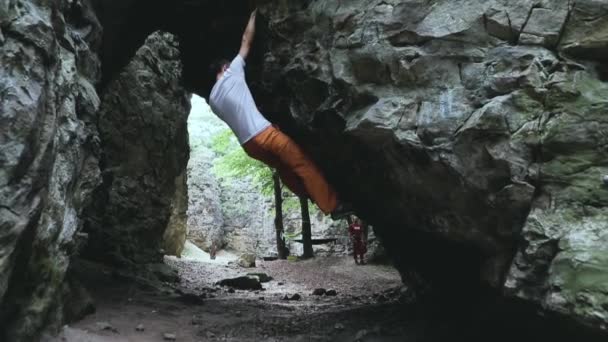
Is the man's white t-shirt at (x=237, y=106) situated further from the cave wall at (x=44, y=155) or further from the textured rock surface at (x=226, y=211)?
the textured rock surface at (x=226, y=211)

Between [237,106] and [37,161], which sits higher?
[237,106]

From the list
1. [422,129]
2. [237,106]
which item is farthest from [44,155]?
[422,129]

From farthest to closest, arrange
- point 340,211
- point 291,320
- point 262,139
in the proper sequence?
point 291,320 → point 340,211 → point 262,139

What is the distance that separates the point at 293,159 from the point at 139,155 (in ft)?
28.3

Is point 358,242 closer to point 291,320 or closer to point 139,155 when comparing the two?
point 139,155

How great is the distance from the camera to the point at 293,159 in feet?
22.8

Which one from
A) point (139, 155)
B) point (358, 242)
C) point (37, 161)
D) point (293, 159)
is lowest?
point (358, 242)

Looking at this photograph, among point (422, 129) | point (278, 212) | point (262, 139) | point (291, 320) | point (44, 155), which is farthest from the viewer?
point (278, 212)

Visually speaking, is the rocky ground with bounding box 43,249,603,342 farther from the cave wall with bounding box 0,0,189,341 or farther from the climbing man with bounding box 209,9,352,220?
the climbing man with bounding box 209,9,352,220

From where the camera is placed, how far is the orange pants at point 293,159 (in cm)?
682

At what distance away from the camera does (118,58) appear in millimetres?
10586

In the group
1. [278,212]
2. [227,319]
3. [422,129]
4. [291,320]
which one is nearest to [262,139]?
[422,129]

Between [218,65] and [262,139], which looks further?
[218,65]

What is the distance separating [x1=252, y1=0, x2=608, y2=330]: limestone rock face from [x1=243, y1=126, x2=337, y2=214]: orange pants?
57 cm
